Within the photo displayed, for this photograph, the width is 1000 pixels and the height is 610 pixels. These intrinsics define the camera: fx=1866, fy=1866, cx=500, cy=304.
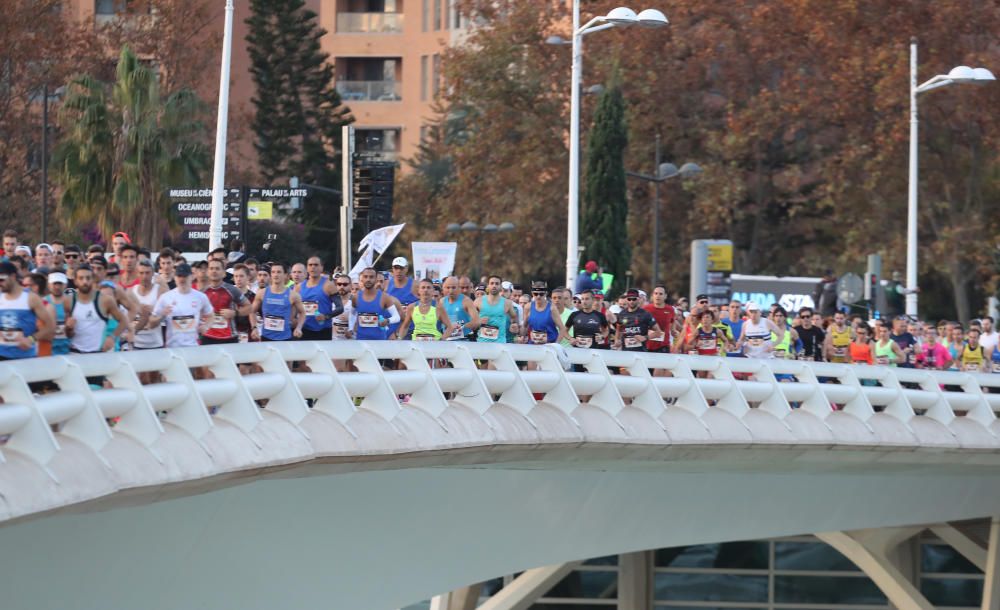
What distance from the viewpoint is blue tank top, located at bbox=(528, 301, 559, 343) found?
18500 millimetres

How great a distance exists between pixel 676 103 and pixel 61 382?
4304 cm

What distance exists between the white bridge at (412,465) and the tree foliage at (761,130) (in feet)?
81.0

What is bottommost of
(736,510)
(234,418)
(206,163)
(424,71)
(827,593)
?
(827,593)

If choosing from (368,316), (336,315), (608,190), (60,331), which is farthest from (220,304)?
(608,190)

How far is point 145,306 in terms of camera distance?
47.2 ft

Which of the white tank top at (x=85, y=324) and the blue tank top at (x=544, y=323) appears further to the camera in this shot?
the blue tank top at (x=544, y=323)

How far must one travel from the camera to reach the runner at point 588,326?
19.1m

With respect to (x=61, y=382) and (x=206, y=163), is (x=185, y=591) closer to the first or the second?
(x=61, y=382)

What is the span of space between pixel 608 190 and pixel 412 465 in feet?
105

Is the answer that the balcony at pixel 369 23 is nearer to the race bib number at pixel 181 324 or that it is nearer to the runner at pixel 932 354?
the runner at pixel 932 354

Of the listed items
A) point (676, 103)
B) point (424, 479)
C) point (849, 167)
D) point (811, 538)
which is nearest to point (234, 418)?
point (424, 479)

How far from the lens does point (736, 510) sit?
789 inches

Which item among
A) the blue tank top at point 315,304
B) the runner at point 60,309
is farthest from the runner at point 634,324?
the runner at point 60,309

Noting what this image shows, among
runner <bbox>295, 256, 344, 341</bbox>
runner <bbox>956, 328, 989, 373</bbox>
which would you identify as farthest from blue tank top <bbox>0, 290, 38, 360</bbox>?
runner <bbox>956, 328, 989, 373</bbox>
